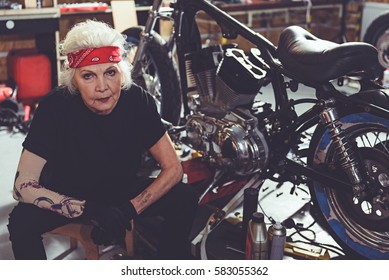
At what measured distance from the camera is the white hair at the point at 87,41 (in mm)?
1727

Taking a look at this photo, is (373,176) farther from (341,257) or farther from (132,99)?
(132,99)

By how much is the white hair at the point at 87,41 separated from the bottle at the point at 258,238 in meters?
0.65

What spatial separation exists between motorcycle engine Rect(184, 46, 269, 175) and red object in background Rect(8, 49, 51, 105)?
1794 millimetres

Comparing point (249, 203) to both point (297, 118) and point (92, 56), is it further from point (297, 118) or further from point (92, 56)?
point (92, 56)

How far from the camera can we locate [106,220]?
5.32ft

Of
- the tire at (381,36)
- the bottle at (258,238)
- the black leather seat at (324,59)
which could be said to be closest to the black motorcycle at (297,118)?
the black leather seat at (324,59)

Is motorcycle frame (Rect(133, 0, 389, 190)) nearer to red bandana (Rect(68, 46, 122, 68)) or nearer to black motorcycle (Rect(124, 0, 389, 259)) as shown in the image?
black motorcycle (Rect(124, 0, 389, 259))

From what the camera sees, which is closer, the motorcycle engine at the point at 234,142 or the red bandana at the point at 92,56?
the red bandana at the point at 92,56

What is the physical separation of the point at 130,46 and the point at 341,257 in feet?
5.33

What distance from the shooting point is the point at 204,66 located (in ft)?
7.87

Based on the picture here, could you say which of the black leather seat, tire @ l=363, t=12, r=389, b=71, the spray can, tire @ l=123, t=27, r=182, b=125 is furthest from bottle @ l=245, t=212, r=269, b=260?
tire @ l=363, t=12, r=389, b=71

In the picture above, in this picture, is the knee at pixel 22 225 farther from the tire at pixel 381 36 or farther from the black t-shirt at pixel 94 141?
the tire at pixel 381 36

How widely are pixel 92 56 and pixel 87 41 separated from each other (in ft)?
0.19

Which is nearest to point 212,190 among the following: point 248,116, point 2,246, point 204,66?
point 248,116
